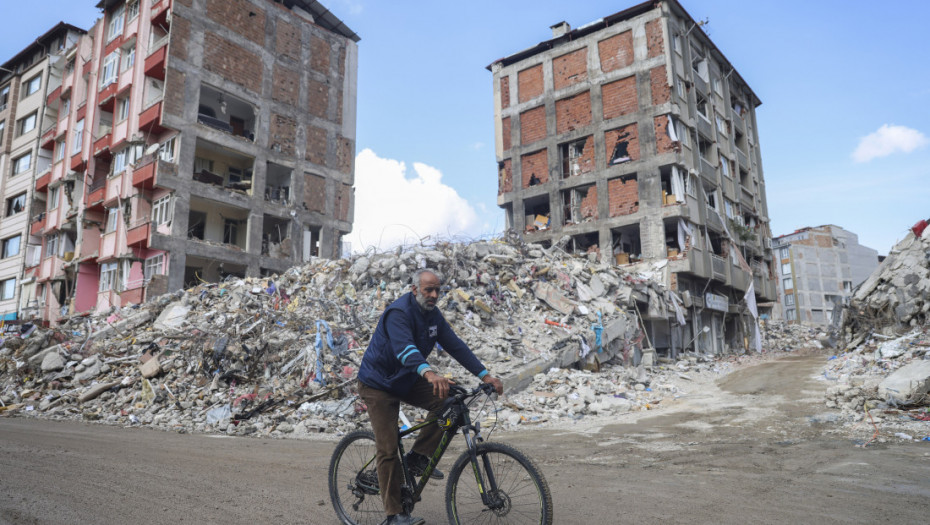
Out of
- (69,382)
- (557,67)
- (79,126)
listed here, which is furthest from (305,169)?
(69,382)

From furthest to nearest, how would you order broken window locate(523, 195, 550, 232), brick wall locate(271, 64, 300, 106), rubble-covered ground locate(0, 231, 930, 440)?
broken window locate(523, 195, 550, 232)
brick wall locate(271, 64, 300, 106)
rubble-covered ground locate(0, 231, 930, 440)

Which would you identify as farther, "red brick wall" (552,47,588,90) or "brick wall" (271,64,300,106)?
"red brick wall" (552,47,588,90)

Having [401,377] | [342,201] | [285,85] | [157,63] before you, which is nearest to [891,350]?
[401,377]

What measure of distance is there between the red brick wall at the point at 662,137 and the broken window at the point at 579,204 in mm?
3945

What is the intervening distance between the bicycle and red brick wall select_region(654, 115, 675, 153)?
2605 centimetres

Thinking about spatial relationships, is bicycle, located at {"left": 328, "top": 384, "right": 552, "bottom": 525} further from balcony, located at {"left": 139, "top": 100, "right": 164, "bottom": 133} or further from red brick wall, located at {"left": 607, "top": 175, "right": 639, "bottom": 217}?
red brick wall, located at {"left": 607, "top": 175, "right": 639, "bottom": 217}

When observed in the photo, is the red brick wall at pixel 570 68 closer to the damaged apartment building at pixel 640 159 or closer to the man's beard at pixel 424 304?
the damaged apartment building at pixel 640 159

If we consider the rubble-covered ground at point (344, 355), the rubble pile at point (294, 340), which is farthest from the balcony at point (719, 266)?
A: the rubble pile at point (294, 340)

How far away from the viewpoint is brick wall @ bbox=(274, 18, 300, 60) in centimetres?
2861

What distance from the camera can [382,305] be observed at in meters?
13.0

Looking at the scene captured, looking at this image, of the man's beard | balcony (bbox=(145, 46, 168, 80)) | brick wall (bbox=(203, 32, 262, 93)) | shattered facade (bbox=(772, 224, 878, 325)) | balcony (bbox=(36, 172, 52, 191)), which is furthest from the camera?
shattered facade (bbox=(772, 224, 878, 325))

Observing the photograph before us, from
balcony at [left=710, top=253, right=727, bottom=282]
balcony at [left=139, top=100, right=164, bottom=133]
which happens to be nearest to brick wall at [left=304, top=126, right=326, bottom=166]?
balcony at [left=139, top=100, right=164, bottom=133]

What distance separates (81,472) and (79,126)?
32.6 m

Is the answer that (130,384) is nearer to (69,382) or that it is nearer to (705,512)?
(69,382)
